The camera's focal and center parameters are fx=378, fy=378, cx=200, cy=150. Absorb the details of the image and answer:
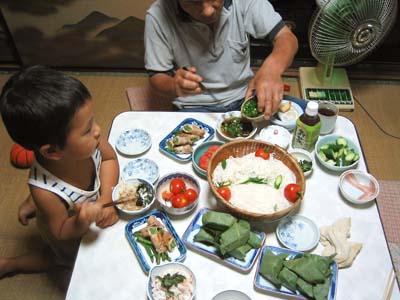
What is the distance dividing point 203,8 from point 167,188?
0.82m

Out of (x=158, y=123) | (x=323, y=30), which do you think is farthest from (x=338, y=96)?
(x=158, y=123)

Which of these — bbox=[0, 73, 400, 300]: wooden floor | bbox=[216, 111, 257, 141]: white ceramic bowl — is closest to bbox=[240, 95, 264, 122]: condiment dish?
bbox=[216, 111, 257, 141]: white ceramic bowl

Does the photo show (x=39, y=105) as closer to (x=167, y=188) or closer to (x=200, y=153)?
(x=167, y=188)

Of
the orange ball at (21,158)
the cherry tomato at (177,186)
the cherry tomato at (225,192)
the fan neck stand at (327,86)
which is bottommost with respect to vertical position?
the orange ball at (21,158)

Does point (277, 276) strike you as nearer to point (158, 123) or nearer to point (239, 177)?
point (239, 177)

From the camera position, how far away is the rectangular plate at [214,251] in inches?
50.4

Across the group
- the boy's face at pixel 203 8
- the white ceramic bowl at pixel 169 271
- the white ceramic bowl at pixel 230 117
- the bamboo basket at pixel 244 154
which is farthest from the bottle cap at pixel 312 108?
the white ceramic bowl at pixel 169 271

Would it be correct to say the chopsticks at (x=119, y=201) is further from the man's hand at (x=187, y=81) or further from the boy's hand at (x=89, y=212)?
the man's hand at (x=187, y=81)

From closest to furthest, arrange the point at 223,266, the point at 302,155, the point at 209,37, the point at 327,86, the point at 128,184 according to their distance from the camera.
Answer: the point at 223,266 < the point at 128,184 < the point at 302,155 < the point at 209,37 < the point at 327,86

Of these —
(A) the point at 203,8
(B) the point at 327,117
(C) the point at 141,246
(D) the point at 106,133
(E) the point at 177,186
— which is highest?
(A) the point at 203,8

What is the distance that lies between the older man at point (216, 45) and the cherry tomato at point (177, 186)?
506 mm

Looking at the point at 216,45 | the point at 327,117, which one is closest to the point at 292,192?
the point at 327,117

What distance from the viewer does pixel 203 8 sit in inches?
66.9

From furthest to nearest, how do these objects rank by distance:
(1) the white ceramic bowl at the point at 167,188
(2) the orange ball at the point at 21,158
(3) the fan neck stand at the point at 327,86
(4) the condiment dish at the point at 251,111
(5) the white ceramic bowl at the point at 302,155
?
(3) the fan neck stand at the point at 327,86
(2) the orange ball at the point at 21,158
(4) the condiment dish at the point at 251,111
(5) the white ceramic bowl at the point at 302,155
(1) the white ceramic bowl at the point at 167,188
